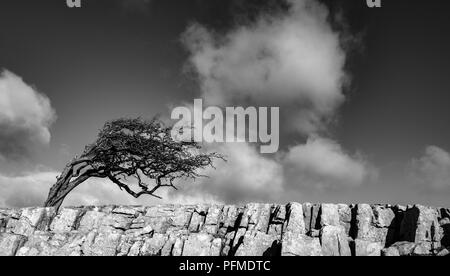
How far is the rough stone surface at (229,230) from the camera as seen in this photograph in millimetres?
11023

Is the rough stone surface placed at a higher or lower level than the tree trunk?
lower

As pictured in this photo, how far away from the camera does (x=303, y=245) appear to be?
10773 millimetres

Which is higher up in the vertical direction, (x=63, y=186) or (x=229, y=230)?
(x=63, y=186)

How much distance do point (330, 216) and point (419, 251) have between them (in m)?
3.25

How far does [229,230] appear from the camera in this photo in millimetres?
13758

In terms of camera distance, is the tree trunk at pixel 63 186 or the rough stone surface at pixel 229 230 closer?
the rough stone surface at pixel 229 230

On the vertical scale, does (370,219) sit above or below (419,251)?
above

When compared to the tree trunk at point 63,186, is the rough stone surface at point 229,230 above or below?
below

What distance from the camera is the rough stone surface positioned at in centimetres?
1102

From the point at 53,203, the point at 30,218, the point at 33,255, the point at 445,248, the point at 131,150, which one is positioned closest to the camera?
the point at 445,248

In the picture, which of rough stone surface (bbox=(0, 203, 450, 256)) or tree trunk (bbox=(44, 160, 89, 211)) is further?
tree trunk (bbox=(44, 160, 89, 211))
